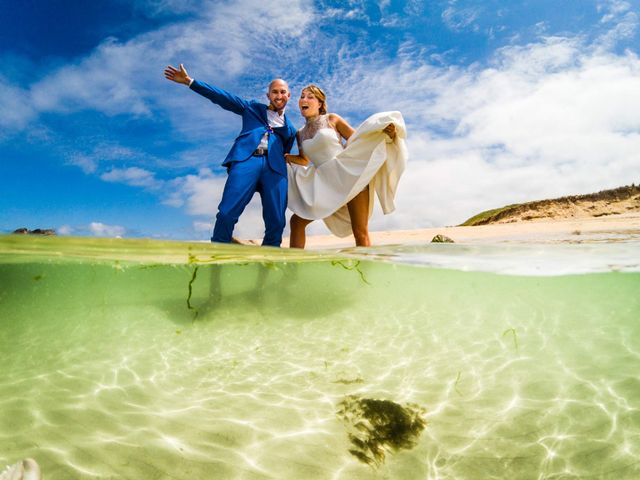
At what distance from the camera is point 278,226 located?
647 centimetres

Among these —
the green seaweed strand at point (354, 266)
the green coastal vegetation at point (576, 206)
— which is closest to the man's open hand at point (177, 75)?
the green seaweed strand at point (354, 266)

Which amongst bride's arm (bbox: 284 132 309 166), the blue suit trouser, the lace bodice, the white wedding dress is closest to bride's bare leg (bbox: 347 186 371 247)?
the white wedding dress

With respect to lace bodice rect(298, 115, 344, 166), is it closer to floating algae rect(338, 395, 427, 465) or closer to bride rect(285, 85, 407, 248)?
bride rect(285, 85, 407, 248)

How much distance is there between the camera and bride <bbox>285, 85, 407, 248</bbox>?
6.54m

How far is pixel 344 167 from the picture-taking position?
663 centimetres

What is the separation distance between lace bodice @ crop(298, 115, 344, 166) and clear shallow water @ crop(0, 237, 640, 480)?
6.24 feet

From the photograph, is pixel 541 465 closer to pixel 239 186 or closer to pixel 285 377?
pixel 285 377

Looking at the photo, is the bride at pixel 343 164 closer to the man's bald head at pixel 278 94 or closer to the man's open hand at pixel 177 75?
the man's bald head at pixel 278 94

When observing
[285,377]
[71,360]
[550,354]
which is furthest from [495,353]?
[71,360]

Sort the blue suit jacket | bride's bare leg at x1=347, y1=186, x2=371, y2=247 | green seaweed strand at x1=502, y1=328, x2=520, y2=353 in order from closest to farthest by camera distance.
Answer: green seaweed strand at x1=502, y1=328, x2=520, y2=353, the blue suit jacket, bride's bare leg at x1=347, y1=186, x2=371, y2=247

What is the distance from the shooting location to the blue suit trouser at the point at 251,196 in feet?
20.0

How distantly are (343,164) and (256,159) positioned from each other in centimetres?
145

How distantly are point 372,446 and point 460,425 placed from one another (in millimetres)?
966

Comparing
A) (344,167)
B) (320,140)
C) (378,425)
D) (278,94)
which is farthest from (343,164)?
(378,425)
